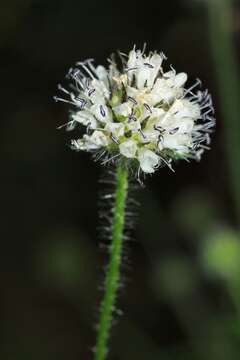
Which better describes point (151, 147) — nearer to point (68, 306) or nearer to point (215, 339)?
point (215, 339)

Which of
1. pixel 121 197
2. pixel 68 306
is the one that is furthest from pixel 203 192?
pixel 121 197

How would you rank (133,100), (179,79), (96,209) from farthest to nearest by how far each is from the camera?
(96,209) < (179,79) < (133,100)

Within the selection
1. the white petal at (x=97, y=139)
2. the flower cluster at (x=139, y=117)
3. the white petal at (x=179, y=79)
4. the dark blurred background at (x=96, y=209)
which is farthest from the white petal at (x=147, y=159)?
the dark blurred background at (x=96, y=209)

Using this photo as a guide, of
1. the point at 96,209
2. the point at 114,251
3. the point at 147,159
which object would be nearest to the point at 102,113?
the point at 147,159

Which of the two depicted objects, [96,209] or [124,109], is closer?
[124,109]

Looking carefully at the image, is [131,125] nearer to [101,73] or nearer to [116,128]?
[116,128]

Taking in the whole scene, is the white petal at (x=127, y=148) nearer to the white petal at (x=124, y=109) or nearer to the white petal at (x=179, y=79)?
the white petal at (x=124, y=109)

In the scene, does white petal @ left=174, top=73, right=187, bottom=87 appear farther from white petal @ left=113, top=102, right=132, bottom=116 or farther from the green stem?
the green stem
